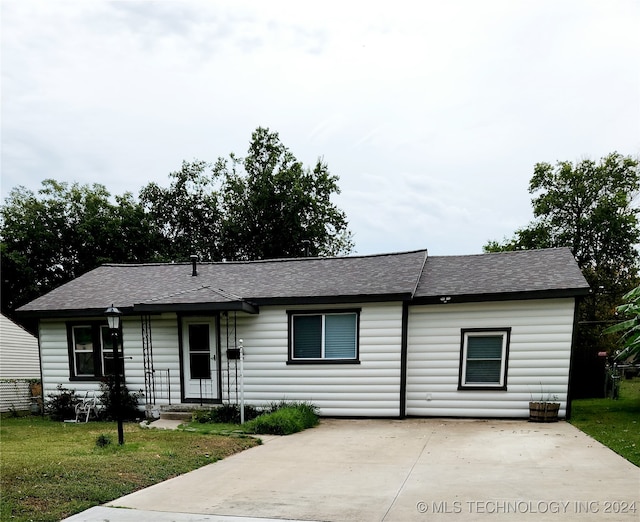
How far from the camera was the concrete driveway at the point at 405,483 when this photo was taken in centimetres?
367

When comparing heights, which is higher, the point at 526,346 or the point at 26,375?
the point at 526,346

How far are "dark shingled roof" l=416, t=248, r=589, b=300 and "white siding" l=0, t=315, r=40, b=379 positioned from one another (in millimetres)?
16287

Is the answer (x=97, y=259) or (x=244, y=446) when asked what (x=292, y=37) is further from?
(x=97, y=259)

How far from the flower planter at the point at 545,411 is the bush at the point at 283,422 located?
4.45m

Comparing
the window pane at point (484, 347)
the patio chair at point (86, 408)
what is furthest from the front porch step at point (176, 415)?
the window pane at point (484, 347)

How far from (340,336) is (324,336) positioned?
1.20 feet

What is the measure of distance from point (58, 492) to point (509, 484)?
4.62 m

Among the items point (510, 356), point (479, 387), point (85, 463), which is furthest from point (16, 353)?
point (510, 356)

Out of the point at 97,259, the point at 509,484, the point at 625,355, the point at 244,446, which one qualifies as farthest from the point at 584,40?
the point at 97,259

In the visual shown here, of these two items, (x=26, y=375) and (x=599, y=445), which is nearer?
(x=599, y=445)

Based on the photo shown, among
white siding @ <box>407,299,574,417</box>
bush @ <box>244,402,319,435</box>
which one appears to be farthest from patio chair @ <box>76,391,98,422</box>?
white siding @ <box>407,299,574,417</box>

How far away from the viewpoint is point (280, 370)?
9.61 metres

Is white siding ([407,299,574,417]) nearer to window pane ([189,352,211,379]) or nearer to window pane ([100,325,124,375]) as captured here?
window pane ([189,352,211,379])

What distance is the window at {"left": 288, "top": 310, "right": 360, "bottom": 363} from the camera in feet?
30.8
